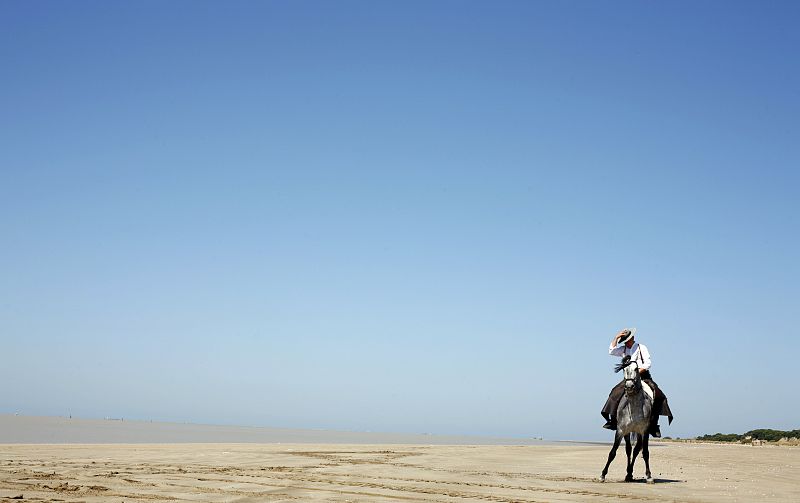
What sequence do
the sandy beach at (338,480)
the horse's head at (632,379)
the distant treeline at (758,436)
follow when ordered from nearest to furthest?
the sandy beach at (338,480) < the horse's head at (632,379) < the distant treeline at (758,436)

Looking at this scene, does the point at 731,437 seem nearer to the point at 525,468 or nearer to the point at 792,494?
the point at 525,468

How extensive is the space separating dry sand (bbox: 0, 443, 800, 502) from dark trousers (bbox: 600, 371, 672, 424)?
1.52 m

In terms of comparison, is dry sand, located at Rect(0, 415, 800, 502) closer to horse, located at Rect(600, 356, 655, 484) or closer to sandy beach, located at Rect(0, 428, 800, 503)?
sandy beach, located at Rect(0, 428, 800, 503)

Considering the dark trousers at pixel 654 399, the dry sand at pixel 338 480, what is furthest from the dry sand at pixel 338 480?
the dark trousers at pixel 654 399

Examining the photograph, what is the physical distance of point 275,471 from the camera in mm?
17797

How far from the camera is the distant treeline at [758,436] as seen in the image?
209 feet

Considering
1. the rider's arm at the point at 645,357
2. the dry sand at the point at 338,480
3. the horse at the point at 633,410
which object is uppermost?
the rider's arm at the point at 645,357

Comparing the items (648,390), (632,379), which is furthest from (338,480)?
(648,390)

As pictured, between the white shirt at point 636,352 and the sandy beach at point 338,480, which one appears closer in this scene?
the sandy beach at point 338,480

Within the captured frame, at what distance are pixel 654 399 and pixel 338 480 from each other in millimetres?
7478

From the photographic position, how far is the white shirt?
17906 millimetres

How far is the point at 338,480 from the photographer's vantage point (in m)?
15.9

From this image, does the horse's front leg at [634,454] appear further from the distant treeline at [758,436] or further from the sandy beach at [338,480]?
the distant treeline at [758,436]

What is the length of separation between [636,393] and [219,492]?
9.50 m
